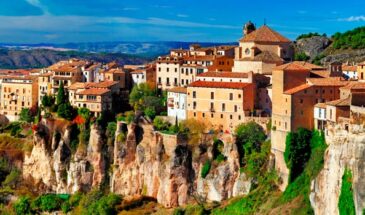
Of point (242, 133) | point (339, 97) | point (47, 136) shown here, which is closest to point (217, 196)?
point (242, 133)

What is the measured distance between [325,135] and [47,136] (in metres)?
29.4

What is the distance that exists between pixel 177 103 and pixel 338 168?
68.3 ft

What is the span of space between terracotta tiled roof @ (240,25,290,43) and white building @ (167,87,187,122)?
763 centimetres

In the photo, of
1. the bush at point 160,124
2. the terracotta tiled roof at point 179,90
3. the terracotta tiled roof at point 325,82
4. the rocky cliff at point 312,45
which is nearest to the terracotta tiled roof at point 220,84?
the terracotta tiled roof at point 179,90

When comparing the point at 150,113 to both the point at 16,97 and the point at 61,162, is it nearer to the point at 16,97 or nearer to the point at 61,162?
the point at 61,162

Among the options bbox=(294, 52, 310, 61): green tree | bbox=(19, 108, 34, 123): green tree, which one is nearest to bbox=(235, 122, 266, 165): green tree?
bbox=(294, 52, 310, 61): green tree

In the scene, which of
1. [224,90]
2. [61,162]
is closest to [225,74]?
[224,90]

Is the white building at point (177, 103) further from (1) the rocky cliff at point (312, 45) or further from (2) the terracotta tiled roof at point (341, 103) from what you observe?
(1) the rocky cliff at point (312, 45)

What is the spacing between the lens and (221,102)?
6025 cm

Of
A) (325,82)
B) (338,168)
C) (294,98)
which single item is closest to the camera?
(338,168)

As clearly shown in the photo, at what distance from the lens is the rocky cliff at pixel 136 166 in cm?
5922

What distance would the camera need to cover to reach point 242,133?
190 ft

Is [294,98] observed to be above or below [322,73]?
below

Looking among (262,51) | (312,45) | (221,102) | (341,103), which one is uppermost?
(312,45)
